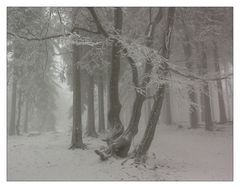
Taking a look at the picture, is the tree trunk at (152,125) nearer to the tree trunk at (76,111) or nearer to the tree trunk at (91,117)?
the tree trunk at (76,111)

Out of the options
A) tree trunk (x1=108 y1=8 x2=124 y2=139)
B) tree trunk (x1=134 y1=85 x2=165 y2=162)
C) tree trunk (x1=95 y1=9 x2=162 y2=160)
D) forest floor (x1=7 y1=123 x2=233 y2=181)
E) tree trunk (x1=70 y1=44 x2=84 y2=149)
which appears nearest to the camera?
forest floor (x1=7 y1=123 x2=233 y2=181)

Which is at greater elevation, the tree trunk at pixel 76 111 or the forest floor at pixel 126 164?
the tree trunk at pixel 76 111

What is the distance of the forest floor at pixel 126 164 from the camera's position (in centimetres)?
719

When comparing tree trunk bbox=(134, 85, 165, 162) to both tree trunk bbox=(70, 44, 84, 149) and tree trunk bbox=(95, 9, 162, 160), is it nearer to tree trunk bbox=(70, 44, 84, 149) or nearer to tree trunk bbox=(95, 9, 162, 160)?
tree trunk bbox=(95, 9, 162, 160)

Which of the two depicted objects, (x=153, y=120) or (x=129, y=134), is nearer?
(x=153, y=120)

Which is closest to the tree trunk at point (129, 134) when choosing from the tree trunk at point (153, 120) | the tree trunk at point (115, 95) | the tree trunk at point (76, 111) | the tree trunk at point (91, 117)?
the tree trunk at point (115, 95)

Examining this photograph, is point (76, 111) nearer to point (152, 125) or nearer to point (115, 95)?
point (115, 95)

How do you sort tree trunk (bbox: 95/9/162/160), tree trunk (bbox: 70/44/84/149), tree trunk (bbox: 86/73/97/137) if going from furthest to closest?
tree trunk (bbox: 86/73/97/137)
tree trunk (bbox: 70/44/84/149)
tree trunk (bbox: 95/9/162/160)

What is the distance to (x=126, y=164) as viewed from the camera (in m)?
7.98

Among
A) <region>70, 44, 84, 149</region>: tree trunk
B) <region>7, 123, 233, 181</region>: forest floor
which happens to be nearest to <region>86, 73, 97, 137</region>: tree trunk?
<region>7, 123, 233, 181</region>: forest floor

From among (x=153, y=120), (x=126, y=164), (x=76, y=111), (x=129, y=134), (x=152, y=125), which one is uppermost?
(x=76, y=111)

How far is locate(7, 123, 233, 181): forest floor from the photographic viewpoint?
23.6 ft

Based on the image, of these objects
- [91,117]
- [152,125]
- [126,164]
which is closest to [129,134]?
[152,125]
